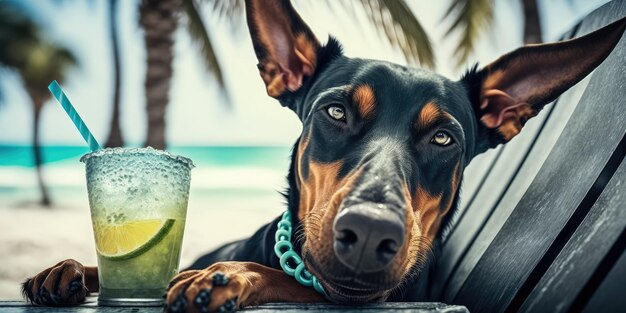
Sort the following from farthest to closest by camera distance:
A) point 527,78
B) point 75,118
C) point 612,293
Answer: point 527,78 < point 75,118 < point 612,293

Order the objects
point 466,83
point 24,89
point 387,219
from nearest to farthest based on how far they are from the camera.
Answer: point 387,219
point 466,83
point 24,89

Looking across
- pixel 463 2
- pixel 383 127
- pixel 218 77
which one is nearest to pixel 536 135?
pixel 383 127

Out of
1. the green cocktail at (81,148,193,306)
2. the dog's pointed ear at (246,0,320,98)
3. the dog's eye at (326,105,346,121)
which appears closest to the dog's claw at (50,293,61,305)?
the green cocktail at (81,148,193,306)

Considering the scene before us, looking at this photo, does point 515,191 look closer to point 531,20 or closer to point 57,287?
point 57,287

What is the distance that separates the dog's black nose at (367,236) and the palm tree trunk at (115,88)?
11.9 meters

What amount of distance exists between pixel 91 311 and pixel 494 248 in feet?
5.37

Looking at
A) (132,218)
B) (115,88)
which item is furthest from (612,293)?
(115,88)

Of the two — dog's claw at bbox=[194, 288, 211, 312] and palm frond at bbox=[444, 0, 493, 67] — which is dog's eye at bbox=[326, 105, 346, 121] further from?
palm frond at bbox=[444, 0, 493, 67]

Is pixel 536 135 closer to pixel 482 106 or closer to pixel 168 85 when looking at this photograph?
pixel 482 106

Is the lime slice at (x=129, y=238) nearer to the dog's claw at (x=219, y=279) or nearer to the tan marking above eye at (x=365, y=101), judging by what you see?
the dog's claw at (x=219, y=279)

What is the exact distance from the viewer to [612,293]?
1.36 m

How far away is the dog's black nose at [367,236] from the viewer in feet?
5.16

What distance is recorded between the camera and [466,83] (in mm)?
2807

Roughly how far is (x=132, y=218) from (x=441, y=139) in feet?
4.07
